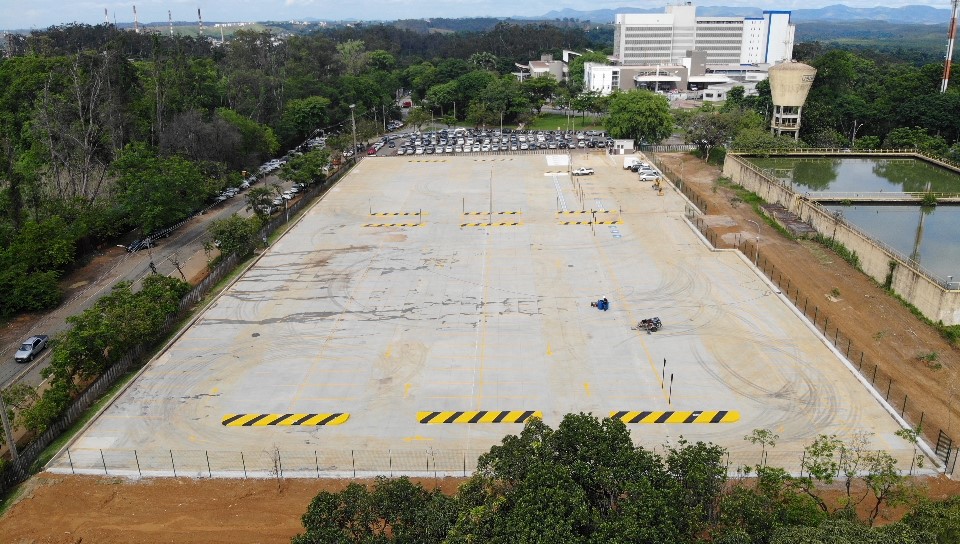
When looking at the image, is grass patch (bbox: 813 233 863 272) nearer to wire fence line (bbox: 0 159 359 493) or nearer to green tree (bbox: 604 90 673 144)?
green tree (bbox: 604 90 673 144)

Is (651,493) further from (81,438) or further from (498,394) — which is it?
(81,438)

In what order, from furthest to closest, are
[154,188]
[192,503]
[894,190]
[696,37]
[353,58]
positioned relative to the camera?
[696,37] < [353,58] < [894,190] < [154,188] < [192,503]

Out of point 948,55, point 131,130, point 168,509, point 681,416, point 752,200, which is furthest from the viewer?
point 948,55

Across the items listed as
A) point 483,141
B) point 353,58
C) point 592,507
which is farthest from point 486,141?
point 592,507

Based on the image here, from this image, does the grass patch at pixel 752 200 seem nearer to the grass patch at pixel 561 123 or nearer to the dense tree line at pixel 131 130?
the grass patch at pixel 561 123

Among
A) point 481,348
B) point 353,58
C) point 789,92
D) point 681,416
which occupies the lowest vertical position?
point 681,416

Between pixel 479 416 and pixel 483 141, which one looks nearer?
pixel 479 416

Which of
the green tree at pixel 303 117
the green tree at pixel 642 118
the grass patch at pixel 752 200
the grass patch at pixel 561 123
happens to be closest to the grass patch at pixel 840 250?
the grass patch at pixel 752 200

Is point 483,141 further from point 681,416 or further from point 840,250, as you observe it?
point 681,416
